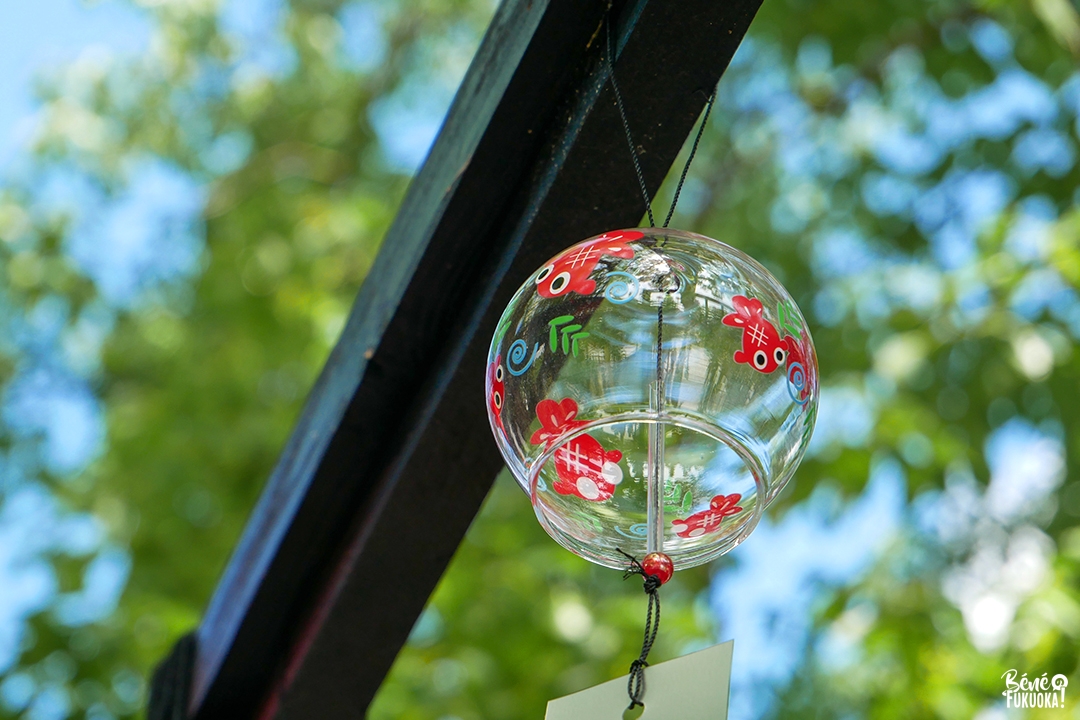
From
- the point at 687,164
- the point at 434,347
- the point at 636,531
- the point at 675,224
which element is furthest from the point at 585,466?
the point at 675,224

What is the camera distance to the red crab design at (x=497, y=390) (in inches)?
22.9

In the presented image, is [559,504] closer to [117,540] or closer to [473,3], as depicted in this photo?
[117,540]

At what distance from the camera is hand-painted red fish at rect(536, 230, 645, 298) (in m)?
0.56

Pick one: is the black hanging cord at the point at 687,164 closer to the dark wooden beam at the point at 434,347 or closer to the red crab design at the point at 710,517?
the dark wooden beam at the point at 434,347

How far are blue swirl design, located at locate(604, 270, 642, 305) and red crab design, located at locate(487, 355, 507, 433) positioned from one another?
8 cm

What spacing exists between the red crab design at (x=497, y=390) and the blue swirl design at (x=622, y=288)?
8 centimetres

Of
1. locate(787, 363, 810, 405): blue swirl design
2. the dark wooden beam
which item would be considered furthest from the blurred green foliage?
locate(787, 363, 810, 405): blue swirl design

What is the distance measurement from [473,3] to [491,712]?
2.18 meters

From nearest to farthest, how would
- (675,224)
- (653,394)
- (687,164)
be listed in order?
1. (653,394)
2. (687,164)
3. (675,224)

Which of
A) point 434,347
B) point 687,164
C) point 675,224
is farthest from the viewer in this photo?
point 675,224

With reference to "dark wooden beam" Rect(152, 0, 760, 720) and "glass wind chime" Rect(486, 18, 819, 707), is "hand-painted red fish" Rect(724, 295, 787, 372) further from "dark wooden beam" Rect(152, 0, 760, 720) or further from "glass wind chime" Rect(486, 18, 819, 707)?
"dark wooden beam" Rect(152, 0, 760, 720)

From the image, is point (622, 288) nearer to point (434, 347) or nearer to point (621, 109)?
point (621, 109)

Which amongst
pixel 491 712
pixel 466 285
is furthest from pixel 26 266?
pixel 466 285

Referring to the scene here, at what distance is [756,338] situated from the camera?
1.80 ft
